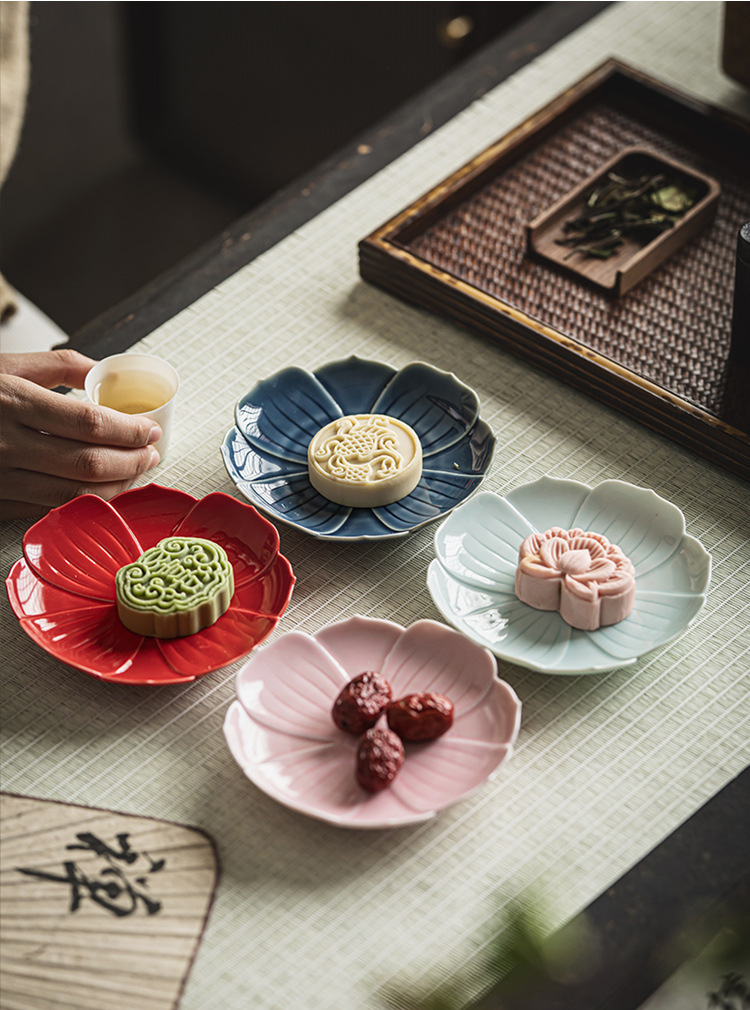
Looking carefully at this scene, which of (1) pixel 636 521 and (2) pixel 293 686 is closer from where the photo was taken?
(2) pixel 293 686

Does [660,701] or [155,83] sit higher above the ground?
[660,701]

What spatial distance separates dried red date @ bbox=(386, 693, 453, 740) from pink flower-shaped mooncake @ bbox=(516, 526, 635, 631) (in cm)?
15

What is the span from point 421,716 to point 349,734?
7cm

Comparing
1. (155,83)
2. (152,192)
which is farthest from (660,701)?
(155,83)

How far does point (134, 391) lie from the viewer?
49.3 inches

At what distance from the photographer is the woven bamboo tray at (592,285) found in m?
1.27

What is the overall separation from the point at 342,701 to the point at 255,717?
7 centimetres

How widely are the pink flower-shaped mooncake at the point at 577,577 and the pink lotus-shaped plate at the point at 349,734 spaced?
0.29 feet

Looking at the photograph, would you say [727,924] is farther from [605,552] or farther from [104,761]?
[104,761]

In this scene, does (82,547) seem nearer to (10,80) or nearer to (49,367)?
(49,367)

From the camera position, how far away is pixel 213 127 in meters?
2.96

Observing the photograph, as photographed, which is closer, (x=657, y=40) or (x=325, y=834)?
(x=325, y=834)

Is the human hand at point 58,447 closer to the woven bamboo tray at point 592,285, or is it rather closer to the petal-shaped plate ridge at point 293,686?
the petal-shaped plate ridge at point 293,686

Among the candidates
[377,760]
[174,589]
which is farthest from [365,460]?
[377,760]
